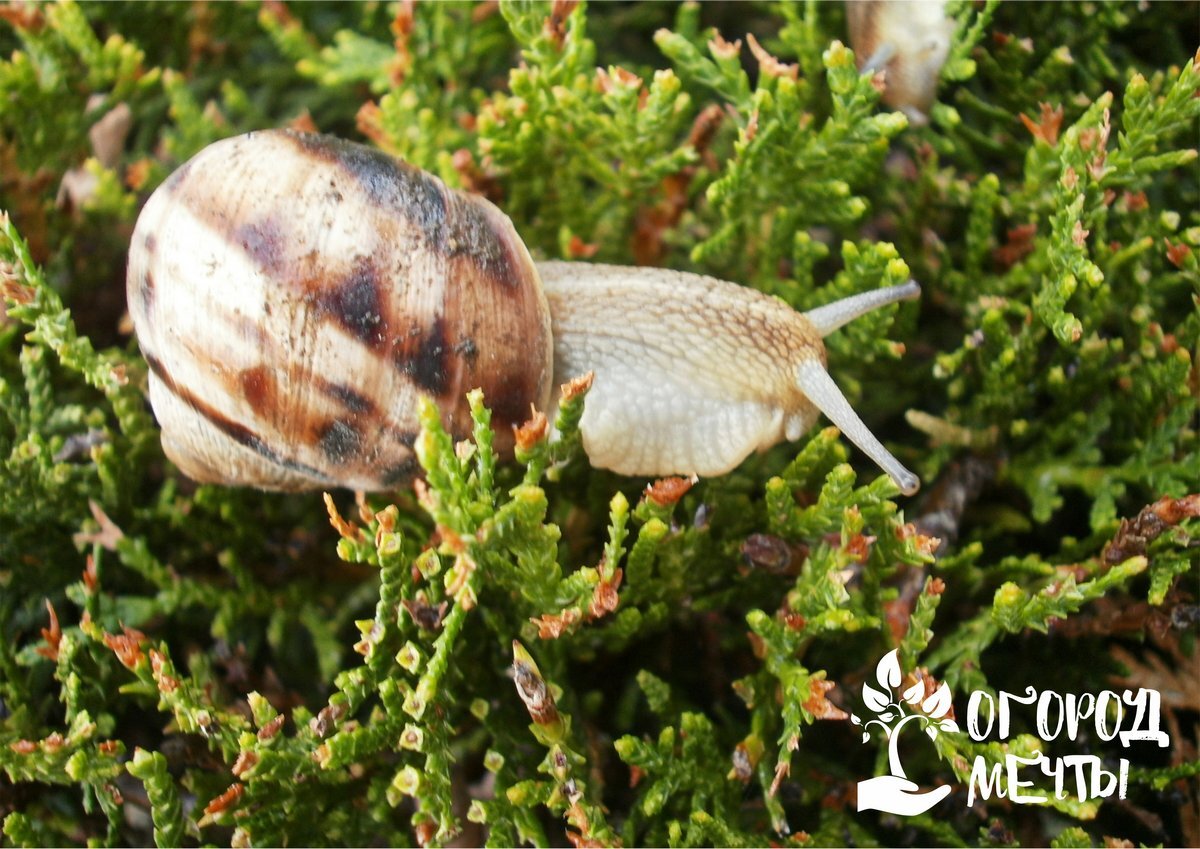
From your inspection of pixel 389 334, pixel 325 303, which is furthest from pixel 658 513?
pixel 325 303

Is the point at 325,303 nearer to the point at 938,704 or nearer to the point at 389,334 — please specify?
the point at 389,334

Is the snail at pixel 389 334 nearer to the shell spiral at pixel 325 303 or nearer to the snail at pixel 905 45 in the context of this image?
the shell spiral at pixel 325 303

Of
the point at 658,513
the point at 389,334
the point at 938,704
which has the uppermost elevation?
the point at 389,334

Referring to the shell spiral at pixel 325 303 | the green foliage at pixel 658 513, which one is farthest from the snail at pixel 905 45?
the shell spiral at pixel 325 303

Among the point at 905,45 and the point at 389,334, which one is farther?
the point at 905,45

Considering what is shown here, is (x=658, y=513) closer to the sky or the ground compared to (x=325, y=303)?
closer to the ground

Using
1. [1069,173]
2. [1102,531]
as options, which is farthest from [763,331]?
[1102,531]

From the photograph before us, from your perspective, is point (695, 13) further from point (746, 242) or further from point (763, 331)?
point (763, 331)
